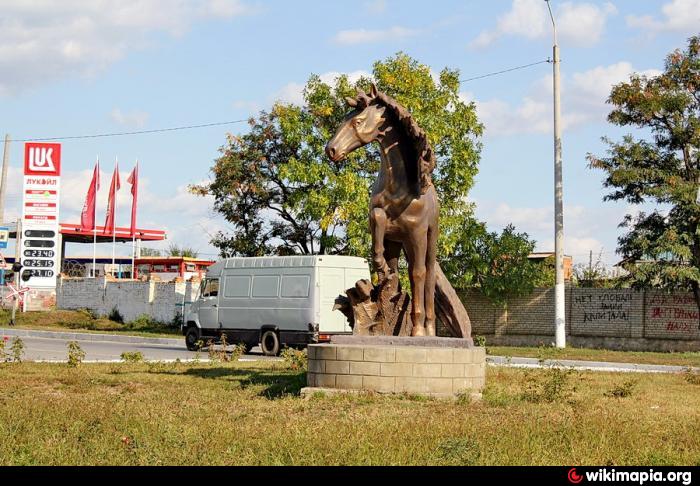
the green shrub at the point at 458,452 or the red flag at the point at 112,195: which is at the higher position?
the red flag at the point at 112,195

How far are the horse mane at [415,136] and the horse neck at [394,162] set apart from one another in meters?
Answer: 0.12

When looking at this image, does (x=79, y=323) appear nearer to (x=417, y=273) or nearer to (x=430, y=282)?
(x=430, y=282)

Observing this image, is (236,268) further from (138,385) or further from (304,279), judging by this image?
(138,385)

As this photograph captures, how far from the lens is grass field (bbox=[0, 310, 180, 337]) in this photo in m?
37.5

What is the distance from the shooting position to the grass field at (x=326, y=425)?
6562 millimetres

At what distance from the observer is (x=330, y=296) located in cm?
2428

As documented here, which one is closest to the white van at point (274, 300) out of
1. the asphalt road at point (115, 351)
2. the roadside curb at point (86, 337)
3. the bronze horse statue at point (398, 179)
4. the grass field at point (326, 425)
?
the asphalt road at point (115, 351)

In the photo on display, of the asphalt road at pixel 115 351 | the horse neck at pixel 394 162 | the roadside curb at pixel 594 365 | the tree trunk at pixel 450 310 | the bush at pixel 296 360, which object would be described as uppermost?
the horse neck at pixel 394 162

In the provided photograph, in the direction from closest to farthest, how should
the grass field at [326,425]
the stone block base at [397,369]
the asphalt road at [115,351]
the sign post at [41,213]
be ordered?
the grass field at [326,425]
the stone block base at [397,369]
the asphalt road at [115,351]
the sign post at [41,213]

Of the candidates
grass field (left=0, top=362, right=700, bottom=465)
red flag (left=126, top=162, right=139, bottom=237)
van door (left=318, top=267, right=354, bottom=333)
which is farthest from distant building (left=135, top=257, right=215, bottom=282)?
grass field (left=0, top=362, right=700, bottom=465)

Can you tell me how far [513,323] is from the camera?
32094 mm

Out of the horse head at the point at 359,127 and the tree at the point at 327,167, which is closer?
the horse head at the point at 359,127

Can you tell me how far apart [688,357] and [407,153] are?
16.2 meters

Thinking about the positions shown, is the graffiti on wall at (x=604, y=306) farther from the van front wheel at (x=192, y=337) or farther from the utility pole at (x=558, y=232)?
the van front wheel at (x=192, y=337)
